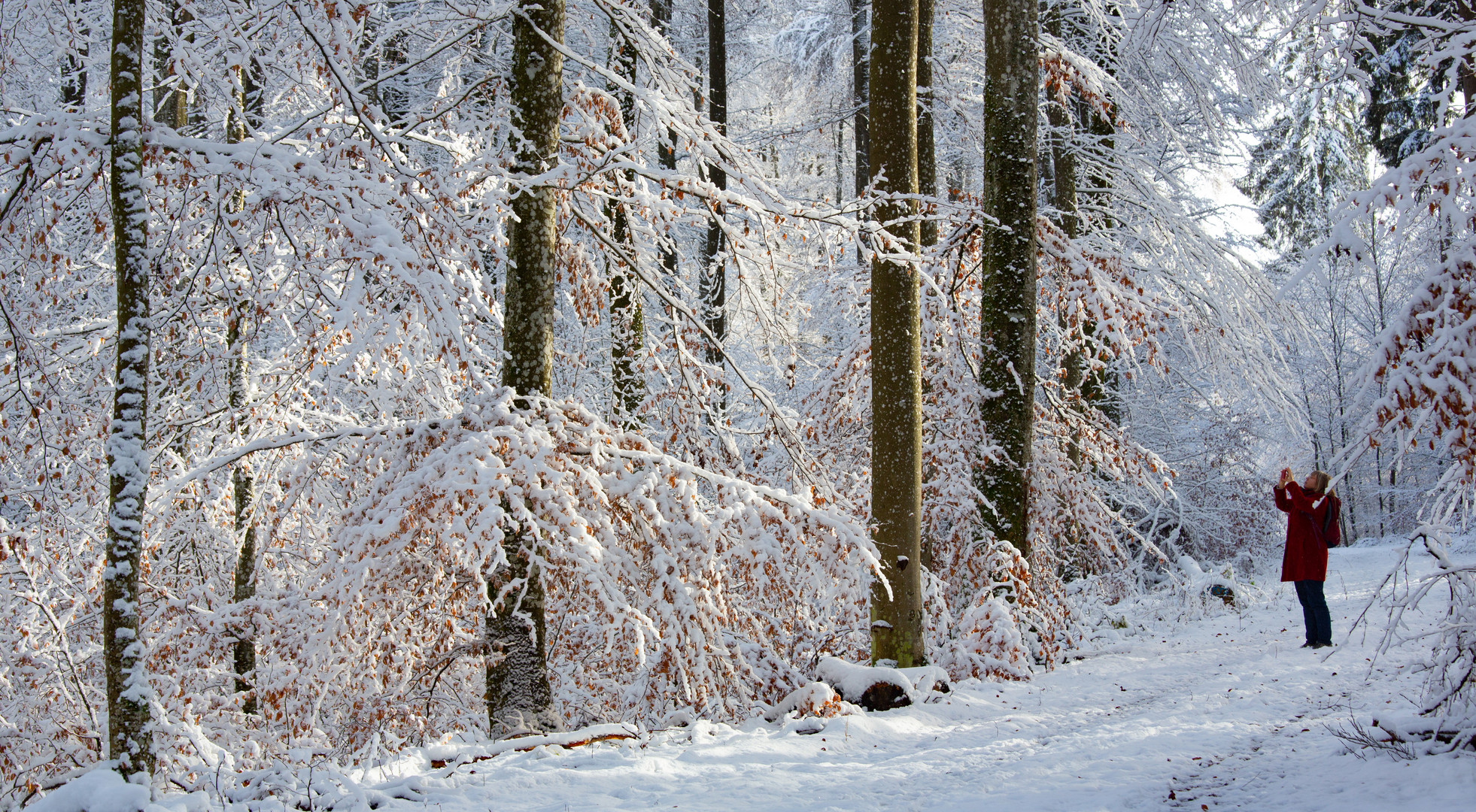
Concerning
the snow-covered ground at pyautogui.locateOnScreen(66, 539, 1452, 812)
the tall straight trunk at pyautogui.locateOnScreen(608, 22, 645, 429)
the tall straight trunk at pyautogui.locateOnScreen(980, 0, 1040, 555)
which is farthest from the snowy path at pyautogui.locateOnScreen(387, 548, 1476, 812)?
the tall straight trunk at pyautogui.locateOnScreen(608, 22, 645, 429)

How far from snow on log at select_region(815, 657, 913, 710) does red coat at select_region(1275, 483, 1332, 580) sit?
145 inches

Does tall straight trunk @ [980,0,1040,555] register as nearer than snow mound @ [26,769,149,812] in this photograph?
No

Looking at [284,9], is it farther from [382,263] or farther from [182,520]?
[182,520]

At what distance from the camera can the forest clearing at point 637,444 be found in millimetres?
4043

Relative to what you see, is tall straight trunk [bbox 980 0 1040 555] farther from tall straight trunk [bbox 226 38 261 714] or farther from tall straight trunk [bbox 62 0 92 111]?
tall straight trunk [bbox 62 0 92 111]

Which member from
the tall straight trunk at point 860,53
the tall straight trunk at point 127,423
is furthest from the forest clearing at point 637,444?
the tall straight trunk at point 860,53

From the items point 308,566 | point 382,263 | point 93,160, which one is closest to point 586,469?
point 382,263

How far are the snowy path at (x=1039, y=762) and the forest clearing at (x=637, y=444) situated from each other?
0.04 meters

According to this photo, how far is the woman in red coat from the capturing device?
7.40 m

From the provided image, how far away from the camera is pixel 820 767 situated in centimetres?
470

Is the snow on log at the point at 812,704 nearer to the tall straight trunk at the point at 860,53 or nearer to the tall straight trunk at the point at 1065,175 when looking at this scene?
the tall straight trunk at the point at 1065,175

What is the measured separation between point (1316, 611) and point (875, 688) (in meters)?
4.23

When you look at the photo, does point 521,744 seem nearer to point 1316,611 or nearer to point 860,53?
point 1316,611

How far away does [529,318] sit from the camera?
5.63 metres
